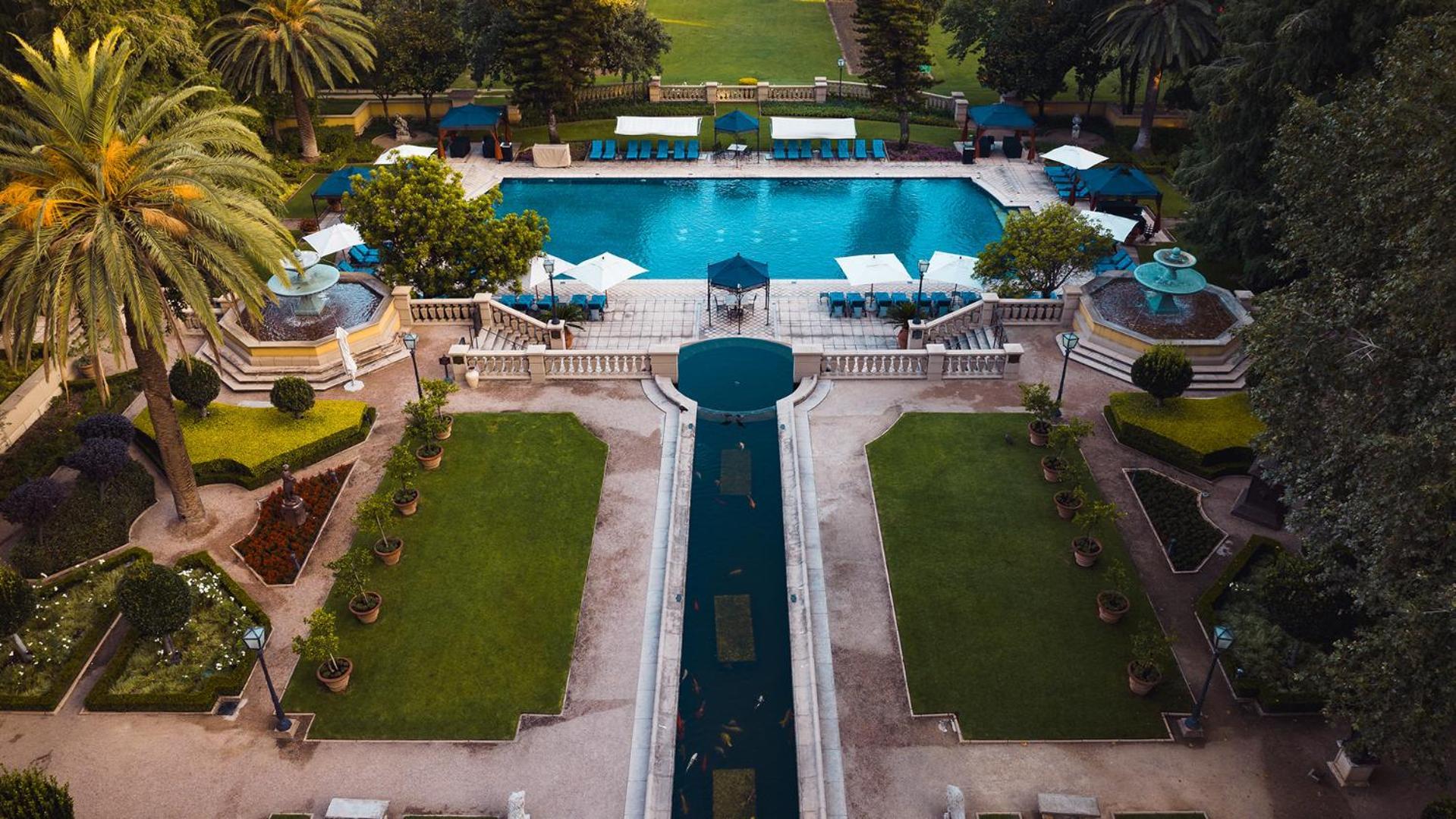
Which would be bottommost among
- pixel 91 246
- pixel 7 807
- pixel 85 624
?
pixel 85 624

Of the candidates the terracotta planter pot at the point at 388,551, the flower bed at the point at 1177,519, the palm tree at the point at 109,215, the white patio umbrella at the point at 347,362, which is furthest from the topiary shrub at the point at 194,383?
the flower bed at the point at 1177,519

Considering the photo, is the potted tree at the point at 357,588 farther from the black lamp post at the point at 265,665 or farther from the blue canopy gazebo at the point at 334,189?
the blue canopy gazebo at the point at 334,189

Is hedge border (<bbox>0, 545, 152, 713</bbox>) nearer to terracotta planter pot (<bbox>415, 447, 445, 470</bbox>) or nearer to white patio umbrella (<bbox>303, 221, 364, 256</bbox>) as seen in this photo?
terracotta planter pot (<bbox>415, 447, 445, 470</bbox>)

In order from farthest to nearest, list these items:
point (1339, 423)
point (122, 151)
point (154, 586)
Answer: point (122, 151) < point (154, 586) < point (1339, 423)

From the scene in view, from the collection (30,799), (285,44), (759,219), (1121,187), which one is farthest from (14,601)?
(1121,187)

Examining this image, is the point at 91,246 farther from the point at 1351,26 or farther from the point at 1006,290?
the point at 1351,26

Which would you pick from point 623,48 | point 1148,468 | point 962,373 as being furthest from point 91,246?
point 623,48
